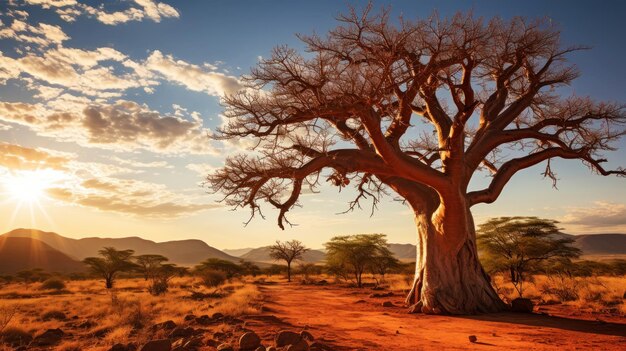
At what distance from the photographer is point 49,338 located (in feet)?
22.2

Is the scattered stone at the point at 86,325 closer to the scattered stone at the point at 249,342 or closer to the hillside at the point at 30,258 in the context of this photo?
the scattered stone at the point at 249,342

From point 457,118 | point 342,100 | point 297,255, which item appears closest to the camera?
point 342,100

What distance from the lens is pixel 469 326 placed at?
24.1 feet

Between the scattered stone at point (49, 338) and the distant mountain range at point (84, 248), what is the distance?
3210 inches

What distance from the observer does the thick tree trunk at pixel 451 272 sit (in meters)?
9.21

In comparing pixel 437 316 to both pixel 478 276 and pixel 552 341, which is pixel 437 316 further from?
pixel 552 341

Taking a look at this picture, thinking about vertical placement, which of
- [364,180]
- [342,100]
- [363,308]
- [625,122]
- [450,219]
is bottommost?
[363,308]

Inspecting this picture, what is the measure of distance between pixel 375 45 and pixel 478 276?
21.6 feet

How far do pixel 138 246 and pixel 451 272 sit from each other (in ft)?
655

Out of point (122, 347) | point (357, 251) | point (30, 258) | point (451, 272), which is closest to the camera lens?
point (122, 347)

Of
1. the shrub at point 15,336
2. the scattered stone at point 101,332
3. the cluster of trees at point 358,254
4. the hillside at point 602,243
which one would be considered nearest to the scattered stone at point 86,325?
the scattered stone at point 101,332

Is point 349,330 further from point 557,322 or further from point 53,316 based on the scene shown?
point 53,316

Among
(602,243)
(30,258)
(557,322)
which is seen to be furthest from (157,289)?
(602,243)

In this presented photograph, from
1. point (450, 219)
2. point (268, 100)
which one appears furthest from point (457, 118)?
point (268, 100)
